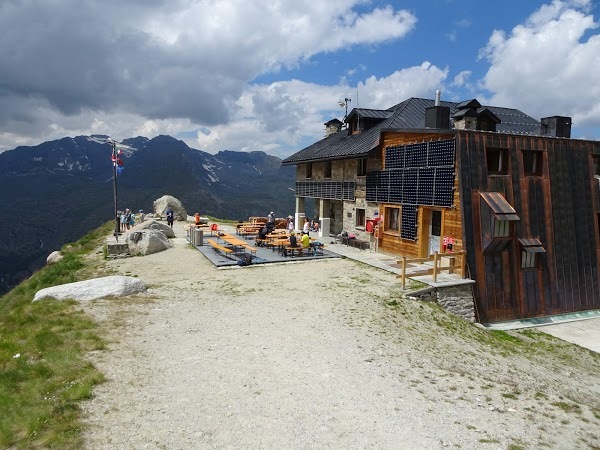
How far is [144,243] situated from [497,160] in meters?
16.6

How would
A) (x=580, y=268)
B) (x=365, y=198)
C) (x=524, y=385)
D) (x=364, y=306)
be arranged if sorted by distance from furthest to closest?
(x=365, y=198) → (x=580, y=268) → (x=364, y=306) → (x=524, y=385)

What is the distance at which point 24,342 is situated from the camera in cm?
853

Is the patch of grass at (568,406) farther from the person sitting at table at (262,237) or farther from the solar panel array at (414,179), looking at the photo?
the person sitting at table at (262,237)

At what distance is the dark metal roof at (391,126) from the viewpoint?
2323 centimetres

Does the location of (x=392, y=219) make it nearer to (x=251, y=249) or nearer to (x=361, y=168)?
(x=361, y=168)

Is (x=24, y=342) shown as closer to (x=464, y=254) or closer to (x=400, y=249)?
(x=464, y=254)

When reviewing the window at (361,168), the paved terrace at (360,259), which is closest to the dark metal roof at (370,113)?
the window at (361,168)

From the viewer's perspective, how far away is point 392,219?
20797 mm

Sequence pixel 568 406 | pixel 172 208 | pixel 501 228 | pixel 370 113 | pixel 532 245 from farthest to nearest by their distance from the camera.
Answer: pixel 172 208
pixel 370 113
pixel 532 245
pixel 501 228
pixel 568 406

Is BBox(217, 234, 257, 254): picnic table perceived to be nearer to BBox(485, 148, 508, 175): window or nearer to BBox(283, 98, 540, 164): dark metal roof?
BBox(283, 98, 540, 164): dark metal roof

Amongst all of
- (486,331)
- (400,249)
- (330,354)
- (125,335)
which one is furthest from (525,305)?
(125,335)

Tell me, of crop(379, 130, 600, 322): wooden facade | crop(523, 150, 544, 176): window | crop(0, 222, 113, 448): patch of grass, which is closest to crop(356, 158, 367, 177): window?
crop(379, 130, 600, 322): wooden facade

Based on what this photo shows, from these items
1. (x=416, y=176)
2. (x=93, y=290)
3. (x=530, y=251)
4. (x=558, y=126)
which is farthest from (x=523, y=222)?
(x=93, y=290)

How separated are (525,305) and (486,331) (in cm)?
378
